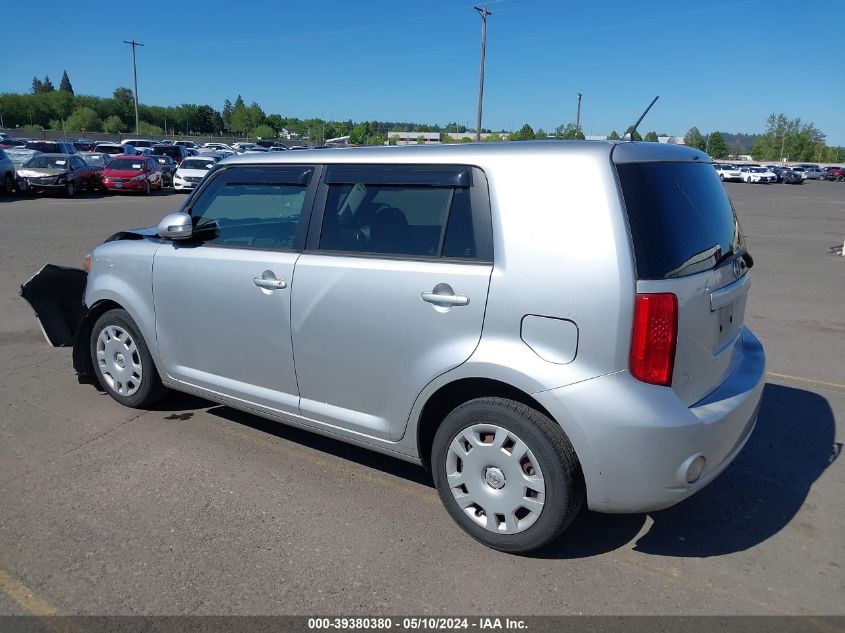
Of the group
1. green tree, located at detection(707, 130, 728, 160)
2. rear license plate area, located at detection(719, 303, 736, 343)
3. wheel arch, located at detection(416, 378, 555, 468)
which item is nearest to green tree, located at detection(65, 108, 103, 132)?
green tree, located at detection(707, 130, 728, 160)

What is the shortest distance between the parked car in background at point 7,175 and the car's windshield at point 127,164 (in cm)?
384

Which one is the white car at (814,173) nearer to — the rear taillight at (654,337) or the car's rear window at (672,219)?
the car's rear window at (672,219)

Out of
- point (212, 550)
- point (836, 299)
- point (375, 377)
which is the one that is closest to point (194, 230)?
point (375, 377)

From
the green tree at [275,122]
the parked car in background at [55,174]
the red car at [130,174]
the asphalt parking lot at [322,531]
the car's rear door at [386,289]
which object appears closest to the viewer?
the asphalt parking lot at [322,531]

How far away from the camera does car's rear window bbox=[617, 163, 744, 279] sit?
2793mm

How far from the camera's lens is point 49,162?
23.8m

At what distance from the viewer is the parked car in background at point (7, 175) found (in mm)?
22578

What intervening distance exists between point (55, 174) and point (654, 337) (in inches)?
983

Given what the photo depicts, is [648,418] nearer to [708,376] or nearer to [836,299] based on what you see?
[708,376]

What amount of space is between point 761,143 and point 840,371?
13035 centimetres

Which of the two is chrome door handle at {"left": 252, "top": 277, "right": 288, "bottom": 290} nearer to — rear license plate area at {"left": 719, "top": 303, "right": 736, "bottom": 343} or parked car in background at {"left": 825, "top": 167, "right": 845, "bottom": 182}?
rear license plate area at {"left": 719, "top": 303, "right": 736, "bottom": 343}

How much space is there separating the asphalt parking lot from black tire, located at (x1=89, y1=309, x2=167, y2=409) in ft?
0.36

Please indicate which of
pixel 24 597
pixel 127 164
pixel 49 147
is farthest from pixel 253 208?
pixel 49 147

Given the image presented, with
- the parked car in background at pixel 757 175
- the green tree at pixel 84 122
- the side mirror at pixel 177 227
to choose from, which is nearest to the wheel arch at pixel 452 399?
the side mirror at pixel 177 227
